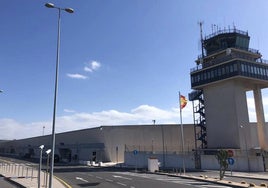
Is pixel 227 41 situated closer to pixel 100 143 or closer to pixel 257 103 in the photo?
pixel 257 103

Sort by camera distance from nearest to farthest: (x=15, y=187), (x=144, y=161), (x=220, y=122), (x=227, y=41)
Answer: (x=15, y=187) → (x=144, y=161) → (x=220, y=122) → (x=227, y=41)

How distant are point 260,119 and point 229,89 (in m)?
10.1

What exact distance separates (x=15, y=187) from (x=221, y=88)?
179 feet

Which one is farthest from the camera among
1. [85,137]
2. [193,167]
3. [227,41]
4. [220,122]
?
[85,137]

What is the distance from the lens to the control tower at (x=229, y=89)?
2586 inches

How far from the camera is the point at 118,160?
74.3 m

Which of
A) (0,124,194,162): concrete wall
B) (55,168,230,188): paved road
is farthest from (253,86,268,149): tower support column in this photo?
(55,168,230,188): paved road

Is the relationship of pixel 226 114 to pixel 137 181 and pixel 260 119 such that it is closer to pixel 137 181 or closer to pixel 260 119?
pixel 260 119

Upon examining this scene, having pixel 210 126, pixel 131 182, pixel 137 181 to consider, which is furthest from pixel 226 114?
pixel 131 182

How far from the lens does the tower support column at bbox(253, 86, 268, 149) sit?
6838cm

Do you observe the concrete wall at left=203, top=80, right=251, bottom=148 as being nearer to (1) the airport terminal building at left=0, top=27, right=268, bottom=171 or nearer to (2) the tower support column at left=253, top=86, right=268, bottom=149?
(1) the airport terminal building at left=0, top=27, right=268, bottom=171

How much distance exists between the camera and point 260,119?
69562 millimetres

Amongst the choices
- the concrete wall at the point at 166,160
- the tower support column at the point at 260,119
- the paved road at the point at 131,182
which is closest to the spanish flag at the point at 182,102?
the paved road at the point at 131,182

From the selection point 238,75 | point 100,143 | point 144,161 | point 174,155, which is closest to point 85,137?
point 100,143
